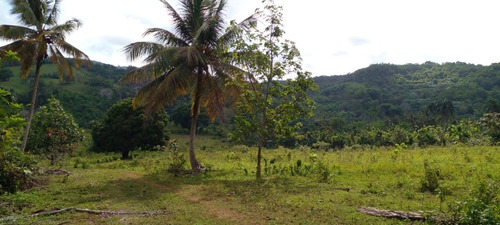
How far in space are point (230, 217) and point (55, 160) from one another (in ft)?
48.5

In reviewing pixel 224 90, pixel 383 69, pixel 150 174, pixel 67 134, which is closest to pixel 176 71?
pixel 224 90

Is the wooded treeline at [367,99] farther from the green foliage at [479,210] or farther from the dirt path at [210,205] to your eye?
the green foliage at [479,210]

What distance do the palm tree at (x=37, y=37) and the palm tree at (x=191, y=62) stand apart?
3904mm

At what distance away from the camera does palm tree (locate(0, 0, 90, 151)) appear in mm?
13703

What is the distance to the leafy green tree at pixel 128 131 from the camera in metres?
27.2

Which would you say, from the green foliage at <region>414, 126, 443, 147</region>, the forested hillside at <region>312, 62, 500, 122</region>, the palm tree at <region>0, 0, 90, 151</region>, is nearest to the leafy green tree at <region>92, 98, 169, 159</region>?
the palm tree at <region>0, 0, 90, 151</region>

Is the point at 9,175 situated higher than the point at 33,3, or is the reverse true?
the point at 33,3

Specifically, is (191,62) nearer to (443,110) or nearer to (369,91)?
(443,110)

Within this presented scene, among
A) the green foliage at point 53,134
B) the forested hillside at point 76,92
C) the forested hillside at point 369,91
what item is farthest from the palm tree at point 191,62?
the forested hillside at point 76,92

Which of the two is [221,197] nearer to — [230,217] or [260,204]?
[260,204]

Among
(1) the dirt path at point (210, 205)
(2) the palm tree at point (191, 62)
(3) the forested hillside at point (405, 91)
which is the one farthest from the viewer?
(3) the forested hillside at point (405, 91)

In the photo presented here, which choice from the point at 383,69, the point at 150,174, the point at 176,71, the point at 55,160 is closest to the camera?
the point at 176,71

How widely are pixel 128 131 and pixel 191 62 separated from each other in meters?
16.8

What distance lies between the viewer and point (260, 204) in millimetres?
8023
